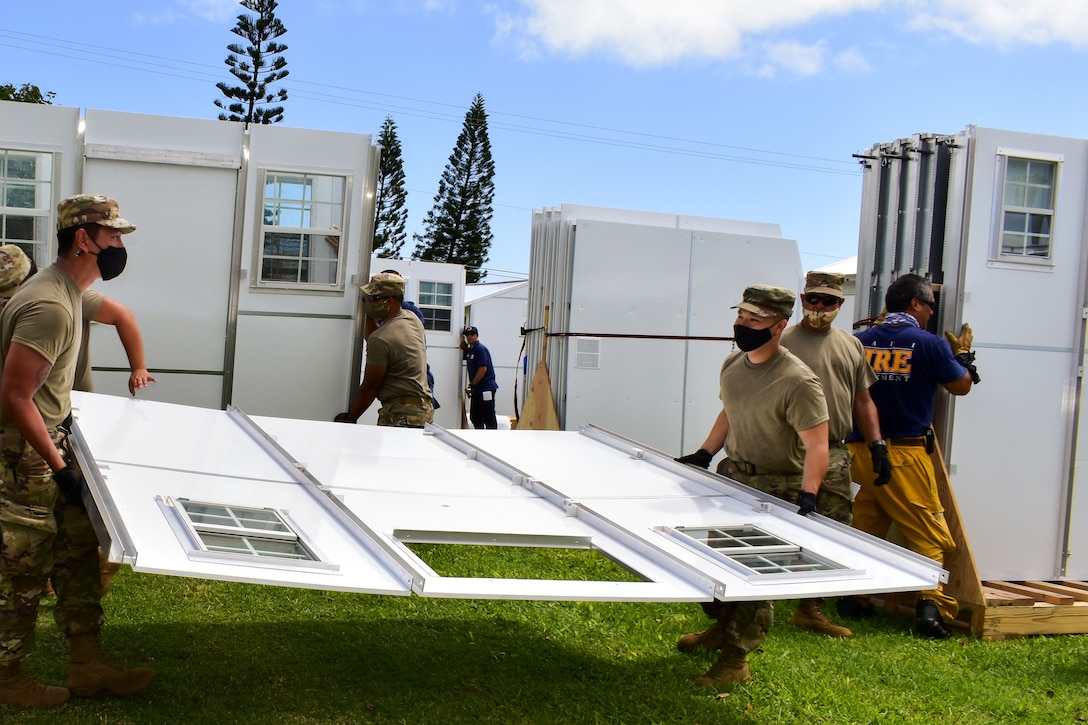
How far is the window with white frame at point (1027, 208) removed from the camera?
656 cm

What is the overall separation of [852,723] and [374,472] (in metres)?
2.41

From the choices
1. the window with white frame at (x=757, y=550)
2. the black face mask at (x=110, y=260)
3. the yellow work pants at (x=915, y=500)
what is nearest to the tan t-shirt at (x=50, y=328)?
the black face mask at (x=110, y=260)

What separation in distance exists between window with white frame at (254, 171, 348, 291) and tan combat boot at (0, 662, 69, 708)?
3.96 metres

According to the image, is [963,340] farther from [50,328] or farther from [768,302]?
[50,328]

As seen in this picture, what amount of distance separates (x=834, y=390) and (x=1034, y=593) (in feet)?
6.77

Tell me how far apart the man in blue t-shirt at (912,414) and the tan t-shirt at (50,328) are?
14.5 feet

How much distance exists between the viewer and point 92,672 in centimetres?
414

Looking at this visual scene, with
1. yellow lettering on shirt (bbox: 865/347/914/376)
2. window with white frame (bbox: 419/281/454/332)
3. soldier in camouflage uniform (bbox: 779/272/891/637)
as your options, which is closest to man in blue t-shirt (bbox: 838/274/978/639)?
yellow lettering on shirt (bbox: 865/347/914/376)

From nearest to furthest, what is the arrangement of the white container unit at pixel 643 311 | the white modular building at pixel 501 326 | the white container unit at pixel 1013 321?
the white container unit at pixel 1013 321
the white container unit at pixel 643 311
the white modular building at pixel 501 326

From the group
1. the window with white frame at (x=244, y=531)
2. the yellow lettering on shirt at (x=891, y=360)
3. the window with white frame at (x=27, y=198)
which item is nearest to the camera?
the window with white frame at (x=244, y=531)

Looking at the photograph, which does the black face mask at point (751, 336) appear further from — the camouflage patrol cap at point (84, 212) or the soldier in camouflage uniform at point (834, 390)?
the camouflage patrol cap at point (84, 212)

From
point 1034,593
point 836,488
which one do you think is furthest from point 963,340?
point 1034,593

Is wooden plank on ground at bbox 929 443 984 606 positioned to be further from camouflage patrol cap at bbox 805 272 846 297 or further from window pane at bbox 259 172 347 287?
window pane at bbox 259 172 347 287

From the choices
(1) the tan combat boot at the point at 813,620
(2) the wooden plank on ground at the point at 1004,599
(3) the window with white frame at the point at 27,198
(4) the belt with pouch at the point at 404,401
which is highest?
(3) the window with white frame at the point at 27,198
